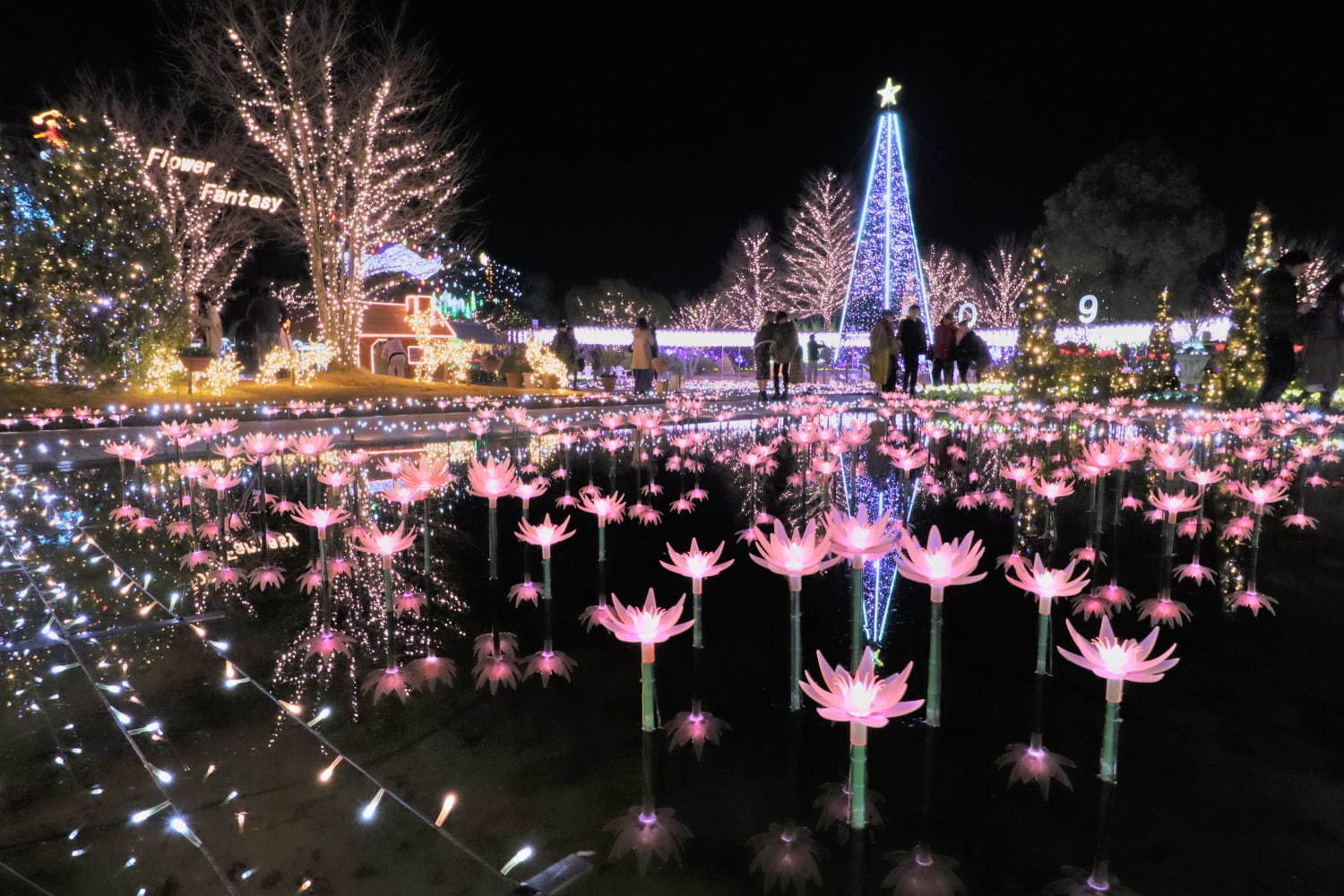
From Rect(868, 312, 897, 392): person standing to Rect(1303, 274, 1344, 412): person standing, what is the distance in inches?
265

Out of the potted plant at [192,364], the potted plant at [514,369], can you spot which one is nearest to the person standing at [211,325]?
the potted plant at [192,364]

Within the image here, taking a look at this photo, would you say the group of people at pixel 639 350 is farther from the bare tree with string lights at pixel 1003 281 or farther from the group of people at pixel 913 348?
the bare tree with string lights at pixel 1003 281

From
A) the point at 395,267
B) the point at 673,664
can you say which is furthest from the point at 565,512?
the point at 395,267

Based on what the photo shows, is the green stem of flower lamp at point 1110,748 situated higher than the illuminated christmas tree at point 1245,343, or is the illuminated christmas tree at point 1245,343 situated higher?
the illuminated christmas tree at point 1245,343

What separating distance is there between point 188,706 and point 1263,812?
2.80 meters

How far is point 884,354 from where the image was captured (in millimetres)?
15945

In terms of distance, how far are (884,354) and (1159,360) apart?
25.5 ft

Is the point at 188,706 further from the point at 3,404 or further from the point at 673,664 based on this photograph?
the point at 3,404

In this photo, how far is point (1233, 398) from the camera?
1390 centimetres

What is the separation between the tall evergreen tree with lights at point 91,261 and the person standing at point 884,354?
1327 cm

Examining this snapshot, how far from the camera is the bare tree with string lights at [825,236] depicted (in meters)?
47.7

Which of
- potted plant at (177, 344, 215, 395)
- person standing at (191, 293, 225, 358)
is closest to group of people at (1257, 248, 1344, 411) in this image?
potted plant at (177, 344, 215, 395)

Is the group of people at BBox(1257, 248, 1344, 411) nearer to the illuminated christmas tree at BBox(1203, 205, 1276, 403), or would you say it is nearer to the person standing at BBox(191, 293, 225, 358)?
the illuminated christmas tree at BBox(1203, 205, 1276, 403)

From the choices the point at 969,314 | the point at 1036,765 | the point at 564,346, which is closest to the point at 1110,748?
the point at 1036,765
